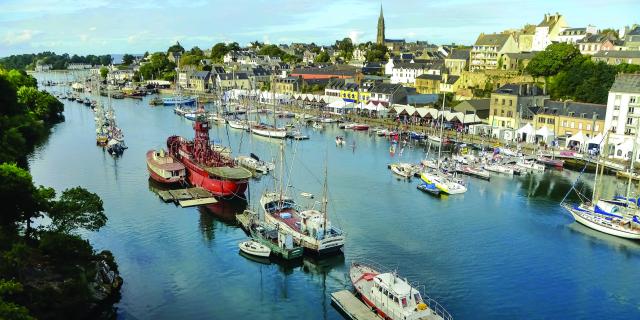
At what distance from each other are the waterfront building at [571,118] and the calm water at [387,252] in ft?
32.3

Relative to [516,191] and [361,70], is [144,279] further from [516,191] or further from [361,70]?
[361,70]

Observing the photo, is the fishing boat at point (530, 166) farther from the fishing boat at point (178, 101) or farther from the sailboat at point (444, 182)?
the fishing boat at point (178, 101)

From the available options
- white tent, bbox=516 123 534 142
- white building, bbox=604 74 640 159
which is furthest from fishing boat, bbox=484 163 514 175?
white tent, bbox=516 123 534 142

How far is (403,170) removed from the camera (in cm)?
5053

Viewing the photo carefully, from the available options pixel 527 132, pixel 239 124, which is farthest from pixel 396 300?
pixel 239 124

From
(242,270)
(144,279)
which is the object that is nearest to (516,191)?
(242,270)

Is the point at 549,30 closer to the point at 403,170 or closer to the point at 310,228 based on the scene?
the point at 403,170

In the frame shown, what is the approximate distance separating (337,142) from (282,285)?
3956 centimetres

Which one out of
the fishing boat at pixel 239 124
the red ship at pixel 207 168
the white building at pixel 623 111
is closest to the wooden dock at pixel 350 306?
the red ship at pixel 207 168

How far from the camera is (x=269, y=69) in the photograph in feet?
428

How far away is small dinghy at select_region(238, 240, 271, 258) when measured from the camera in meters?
30.1

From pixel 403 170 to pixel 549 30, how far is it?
222ft

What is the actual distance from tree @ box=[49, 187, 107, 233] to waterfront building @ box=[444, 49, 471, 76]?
264 ft

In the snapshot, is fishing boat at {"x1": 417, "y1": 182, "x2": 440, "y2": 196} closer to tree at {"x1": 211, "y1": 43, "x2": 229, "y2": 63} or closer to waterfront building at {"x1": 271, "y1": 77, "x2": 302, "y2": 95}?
waterfront building at {"x1": 271, "y1": 77, "x2": 302, "y2": 95}
